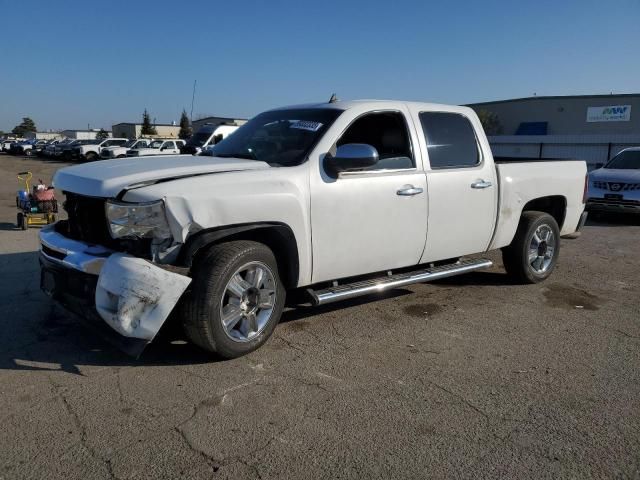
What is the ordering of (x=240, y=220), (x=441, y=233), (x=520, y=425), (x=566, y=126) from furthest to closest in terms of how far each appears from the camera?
(x=566, y=126)
(x=441, y=233)
(x=240, y=220)
(x=520, y=425)

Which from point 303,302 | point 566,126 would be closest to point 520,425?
point 303,302

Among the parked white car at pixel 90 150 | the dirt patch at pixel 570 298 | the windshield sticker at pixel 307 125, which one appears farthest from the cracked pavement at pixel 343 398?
the parked white car at pixel 90 150

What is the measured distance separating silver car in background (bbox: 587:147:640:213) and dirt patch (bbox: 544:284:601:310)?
251 inches

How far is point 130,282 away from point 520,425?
2467 millimetres

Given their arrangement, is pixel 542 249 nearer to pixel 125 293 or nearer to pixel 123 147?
pixel 125 293

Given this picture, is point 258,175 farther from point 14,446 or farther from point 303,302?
point 14,446

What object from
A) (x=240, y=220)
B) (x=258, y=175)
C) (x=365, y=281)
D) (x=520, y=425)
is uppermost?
(x=258, y=175)

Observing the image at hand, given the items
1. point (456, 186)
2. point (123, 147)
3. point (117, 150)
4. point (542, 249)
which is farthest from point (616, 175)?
point (123, 147)

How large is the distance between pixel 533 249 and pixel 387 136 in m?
2.42

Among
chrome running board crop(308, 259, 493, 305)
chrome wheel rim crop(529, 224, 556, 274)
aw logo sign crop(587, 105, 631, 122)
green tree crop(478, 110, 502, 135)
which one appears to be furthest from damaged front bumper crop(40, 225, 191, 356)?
green tree crop(478, 110, 502, 135)

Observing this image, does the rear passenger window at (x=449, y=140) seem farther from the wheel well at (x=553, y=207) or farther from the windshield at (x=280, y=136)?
the wheel well at (x=553, y=207)

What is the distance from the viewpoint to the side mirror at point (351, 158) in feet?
13.9

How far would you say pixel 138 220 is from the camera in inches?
141

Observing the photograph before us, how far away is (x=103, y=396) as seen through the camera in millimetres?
3447
